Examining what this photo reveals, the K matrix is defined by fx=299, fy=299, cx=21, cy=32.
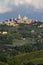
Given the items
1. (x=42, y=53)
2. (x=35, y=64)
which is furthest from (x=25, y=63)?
(x=42, y=53)

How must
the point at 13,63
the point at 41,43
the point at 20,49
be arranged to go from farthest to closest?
the point at 41,43
the point at 20,49
the point at 13,63

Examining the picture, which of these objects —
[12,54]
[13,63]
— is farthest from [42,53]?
[13,63]

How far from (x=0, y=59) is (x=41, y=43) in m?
82.1

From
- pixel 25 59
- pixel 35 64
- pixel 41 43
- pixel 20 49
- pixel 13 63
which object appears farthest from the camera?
pixel 41 43

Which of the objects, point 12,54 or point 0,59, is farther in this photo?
point 12,54

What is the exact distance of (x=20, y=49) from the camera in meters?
164

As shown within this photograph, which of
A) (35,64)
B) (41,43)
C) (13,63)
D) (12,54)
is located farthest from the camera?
(41,43)

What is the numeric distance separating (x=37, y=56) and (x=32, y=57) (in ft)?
13.5

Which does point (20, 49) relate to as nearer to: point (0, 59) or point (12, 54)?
point (12, 54)

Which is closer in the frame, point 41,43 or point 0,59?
point 0,59

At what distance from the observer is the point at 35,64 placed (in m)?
114

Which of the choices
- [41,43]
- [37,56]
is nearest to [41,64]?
[37,56]

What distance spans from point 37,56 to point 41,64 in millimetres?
19132

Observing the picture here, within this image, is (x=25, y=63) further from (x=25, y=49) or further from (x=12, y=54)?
(x=25, y=49)
